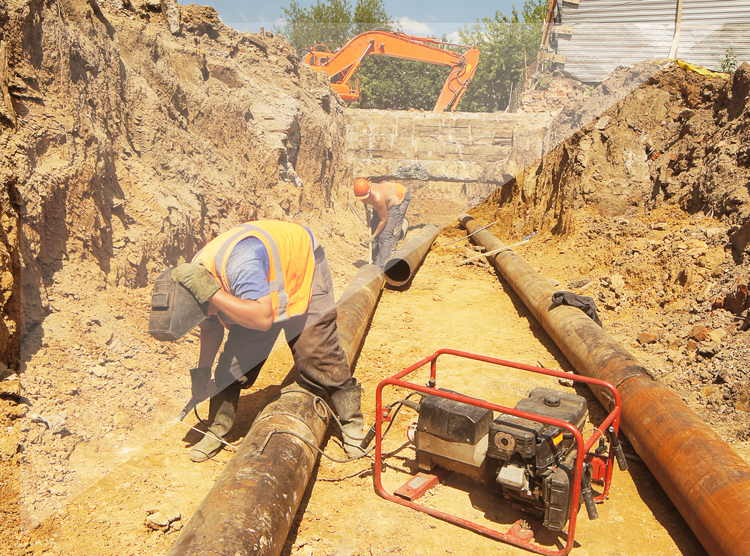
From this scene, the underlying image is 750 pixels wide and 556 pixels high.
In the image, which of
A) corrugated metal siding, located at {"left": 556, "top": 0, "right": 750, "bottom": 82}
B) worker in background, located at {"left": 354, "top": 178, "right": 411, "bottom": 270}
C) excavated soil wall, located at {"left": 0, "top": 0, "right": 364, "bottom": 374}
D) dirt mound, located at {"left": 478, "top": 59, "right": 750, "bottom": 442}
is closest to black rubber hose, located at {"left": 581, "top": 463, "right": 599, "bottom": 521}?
dirt mound, located at {"left": 478, "top": 59, "right": 750, "bottom": 442}

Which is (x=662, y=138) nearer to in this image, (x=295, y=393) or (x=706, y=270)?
(x=706, y=270)

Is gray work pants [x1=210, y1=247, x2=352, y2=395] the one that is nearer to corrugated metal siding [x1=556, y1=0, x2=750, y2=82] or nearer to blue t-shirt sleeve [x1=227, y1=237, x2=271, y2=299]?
blue t-shirt sleeve [x1=227, y1=237, x2=271, y2=299]

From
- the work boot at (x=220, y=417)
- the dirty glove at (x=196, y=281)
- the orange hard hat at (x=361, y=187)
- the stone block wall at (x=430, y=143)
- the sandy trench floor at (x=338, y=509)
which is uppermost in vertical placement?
the stone block wall at (x=430, y=143)

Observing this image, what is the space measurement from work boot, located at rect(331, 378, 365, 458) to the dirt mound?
2.54 metres

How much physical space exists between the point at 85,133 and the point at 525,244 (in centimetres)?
789

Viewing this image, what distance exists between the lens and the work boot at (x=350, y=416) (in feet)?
10.8

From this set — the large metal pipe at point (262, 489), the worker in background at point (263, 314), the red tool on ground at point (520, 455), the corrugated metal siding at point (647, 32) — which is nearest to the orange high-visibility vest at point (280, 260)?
the worker in background at point (263, 314)

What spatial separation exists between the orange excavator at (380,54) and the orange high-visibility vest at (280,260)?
14272 mm

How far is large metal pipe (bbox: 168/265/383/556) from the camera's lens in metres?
2.00

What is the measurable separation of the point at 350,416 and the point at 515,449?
3.89 ft

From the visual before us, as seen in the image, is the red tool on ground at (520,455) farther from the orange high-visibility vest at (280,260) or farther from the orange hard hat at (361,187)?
the orange hard hat at (361,187)

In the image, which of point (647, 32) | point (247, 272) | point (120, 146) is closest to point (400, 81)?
point (647, 32)

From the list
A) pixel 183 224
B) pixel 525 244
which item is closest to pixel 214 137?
pixel 183 224

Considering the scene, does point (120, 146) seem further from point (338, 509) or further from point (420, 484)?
point (420, 484)
